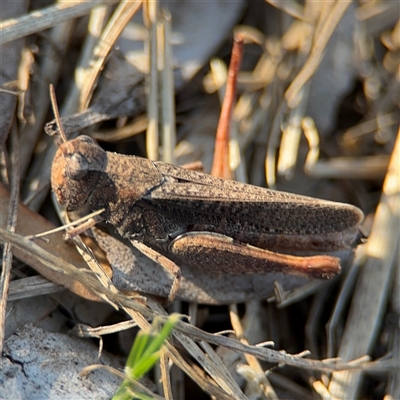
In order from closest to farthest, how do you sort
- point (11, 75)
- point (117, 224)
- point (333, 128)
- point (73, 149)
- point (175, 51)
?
point (73, 149) → point (117, 224) → point (11, 75) → point (175, 51) → point (333, 128)

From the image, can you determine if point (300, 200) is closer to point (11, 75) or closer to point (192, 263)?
point (192, 263)

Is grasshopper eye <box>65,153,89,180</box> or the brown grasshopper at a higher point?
grasshopper eye <box>65,153,89,180</box>

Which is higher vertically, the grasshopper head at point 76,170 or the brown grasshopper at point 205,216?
the grasshopper head at point 76,170

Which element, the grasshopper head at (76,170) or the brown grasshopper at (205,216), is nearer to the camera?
the grasshopper head at (76,170)

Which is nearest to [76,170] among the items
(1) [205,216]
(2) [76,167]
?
(2) [76,167]

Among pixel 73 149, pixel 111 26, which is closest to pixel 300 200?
pixel 73 149

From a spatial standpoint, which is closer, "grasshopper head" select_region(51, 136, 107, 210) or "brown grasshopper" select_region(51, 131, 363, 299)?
"grasshopper head" select_region(51, 136, 107, 210)

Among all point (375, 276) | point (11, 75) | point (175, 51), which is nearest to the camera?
point (11, 75)
